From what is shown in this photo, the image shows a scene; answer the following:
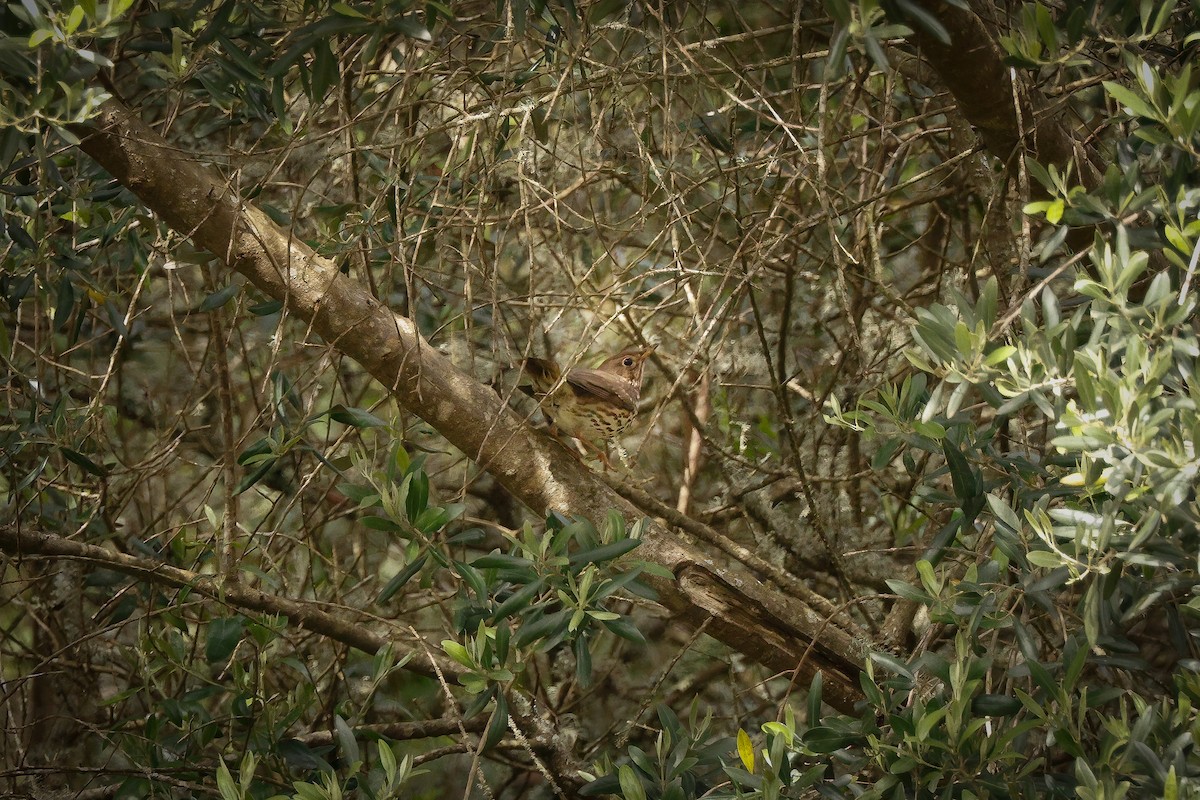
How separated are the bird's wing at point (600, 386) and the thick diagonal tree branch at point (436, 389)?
42 cm

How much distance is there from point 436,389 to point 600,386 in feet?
2.41

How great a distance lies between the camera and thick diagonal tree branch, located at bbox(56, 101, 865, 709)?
2.35 meters

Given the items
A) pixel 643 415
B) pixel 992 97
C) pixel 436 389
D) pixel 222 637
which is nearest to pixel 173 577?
pixel 222 637

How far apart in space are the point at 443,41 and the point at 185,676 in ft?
7.14

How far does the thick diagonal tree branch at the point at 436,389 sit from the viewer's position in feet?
7.70

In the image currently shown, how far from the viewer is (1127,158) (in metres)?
1.91

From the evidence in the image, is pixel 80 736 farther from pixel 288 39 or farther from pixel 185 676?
pixel 288 39

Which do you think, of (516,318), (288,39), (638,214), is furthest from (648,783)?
(516,318)

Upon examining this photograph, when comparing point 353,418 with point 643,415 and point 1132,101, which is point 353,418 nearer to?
point 1132,101

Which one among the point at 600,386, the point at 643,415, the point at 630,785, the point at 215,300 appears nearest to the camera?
the point at 630,785

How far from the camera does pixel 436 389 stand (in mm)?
2525

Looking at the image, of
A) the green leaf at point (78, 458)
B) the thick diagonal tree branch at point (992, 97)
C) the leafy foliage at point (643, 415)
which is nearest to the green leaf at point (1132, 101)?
the leafy foliage at point (643, 415)

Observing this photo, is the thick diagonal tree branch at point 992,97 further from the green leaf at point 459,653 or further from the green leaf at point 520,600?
the green leaf at point 459,653

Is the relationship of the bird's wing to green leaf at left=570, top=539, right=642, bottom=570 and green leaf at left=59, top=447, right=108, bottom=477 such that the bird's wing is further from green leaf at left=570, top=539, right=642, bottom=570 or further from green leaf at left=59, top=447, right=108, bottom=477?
green leaf at left=59, top=447, right=108, bottom=477
